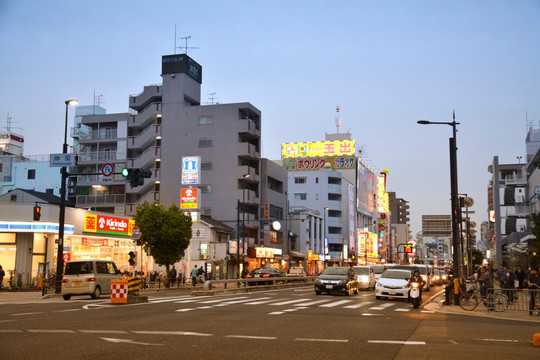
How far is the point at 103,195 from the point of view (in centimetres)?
7212

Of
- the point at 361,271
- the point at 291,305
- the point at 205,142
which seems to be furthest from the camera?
the point at 205,142

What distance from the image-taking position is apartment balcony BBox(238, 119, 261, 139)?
68.4m

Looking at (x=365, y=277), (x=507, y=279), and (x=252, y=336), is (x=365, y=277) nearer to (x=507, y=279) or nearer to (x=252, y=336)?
(x=507, y=279)

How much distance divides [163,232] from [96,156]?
34.0m

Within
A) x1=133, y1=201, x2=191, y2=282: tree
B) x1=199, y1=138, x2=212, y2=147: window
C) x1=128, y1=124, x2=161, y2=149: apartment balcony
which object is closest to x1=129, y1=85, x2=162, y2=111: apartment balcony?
x1=128, y1=124, x2=161, y2=149: apartment balcony

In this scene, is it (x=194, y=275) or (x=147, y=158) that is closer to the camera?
(x=194, y=275)

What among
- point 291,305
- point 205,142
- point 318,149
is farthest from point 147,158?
point 318,149

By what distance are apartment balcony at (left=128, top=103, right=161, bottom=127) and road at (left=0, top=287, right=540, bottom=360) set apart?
5495 cm

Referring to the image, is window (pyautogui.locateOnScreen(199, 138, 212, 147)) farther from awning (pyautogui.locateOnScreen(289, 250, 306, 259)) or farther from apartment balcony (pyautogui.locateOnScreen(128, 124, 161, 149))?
awning (pyautogui.locateOnScreen(289, 250, 306, 259))

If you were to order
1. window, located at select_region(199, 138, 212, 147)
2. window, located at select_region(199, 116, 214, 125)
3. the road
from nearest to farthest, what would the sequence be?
the road < window, located at select_region(199, 138, 212, 147) < window, located at select_region(199, 116, 214, 125)

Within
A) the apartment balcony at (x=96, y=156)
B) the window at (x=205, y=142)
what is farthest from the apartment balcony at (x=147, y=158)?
the window at (x=205, y=142)

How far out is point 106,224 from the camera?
45344 mm

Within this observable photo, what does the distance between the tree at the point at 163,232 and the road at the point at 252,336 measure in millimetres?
26539

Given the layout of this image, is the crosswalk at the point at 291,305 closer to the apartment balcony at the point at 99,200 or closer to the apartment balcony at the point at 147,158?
the apartment balcony at the point at 147,158
